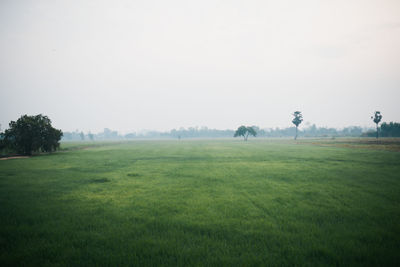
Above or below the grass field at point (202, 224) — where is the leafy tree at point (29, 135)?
above

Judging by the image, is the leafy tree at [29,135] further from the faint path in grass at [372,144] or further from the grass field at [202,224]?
the faint path in grass at [372,144]

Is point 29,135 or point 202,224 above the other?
point 29,135

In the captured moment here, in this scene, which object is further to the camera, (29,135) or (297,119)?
(297,119)

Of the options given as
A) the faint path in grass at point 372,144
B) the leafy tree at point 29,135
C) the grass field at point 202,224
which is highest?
the leafy tree at point 29,135

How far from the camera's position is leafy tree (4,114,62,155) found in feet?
116

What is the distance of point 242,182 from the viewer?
14461mm

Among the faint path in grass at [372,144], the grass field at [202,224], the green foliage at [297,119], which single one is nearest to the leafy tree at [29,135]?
the grass field at [202,224]

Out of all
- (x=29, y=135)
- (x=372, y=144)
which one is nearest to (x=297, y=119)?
(x=372, y=144)

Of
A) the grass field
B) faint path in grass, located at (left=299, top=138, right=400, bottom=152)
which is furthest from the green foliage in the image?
the grass field

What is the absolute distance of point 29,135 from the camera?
35.6 metres

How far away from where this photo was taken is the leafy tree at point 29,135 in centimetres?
3528

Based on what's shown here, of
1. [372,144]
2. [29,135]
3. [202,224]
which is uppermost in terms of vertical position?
[29,135]

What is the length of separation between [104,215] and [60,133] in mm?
39730

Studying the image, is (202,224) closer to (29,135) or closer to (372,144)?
(29,135)
